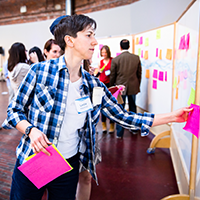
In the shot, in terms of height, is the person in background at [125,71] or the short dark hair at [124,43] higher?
the short dark hair at [124,43]

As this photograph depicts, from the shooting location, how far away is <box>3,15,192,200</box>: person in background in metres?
1.14

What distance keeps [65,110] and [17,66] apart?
206cm

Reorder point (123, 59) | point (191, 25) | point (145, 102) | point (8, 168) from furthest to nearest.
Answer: point (145, 102) → point (123, 59) → point (8, 168) → point (191, 25)

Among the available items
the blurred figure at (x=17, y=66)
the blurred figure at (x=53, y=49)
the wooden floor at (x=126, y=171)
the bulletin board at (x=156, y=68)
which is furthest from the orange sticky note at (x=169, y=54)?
the blurred figure at (x=17, y=66)

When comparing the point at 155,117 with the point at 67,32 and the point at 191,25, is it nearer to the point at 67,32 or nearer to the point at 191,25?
the point at 67,32

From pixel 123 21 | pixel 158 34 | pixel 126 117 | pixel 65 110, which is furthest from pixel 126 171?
pixel 123 21

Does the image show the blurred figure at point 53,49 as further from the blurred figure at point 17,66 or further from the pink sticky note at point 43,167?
the pink sticky note at point 43,167

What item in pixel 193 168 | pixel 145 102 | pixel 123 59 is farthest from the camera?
pixel 145 102

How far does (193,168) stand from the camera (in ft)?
5.68

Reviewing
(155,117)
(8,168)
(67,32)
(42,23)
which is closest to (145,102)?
(8,168)

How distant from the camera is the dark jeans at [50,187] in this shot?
46.4 inches

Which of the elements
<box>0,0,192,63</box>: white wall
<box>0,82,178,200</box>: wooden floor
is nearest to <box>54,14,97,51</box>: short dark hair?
<box>0,82,178,200</box>: wooden floor

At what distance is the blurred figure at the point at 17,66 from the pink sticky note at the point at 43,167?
85.6 inches

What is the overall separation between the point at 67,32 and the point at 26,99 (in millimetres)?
434
